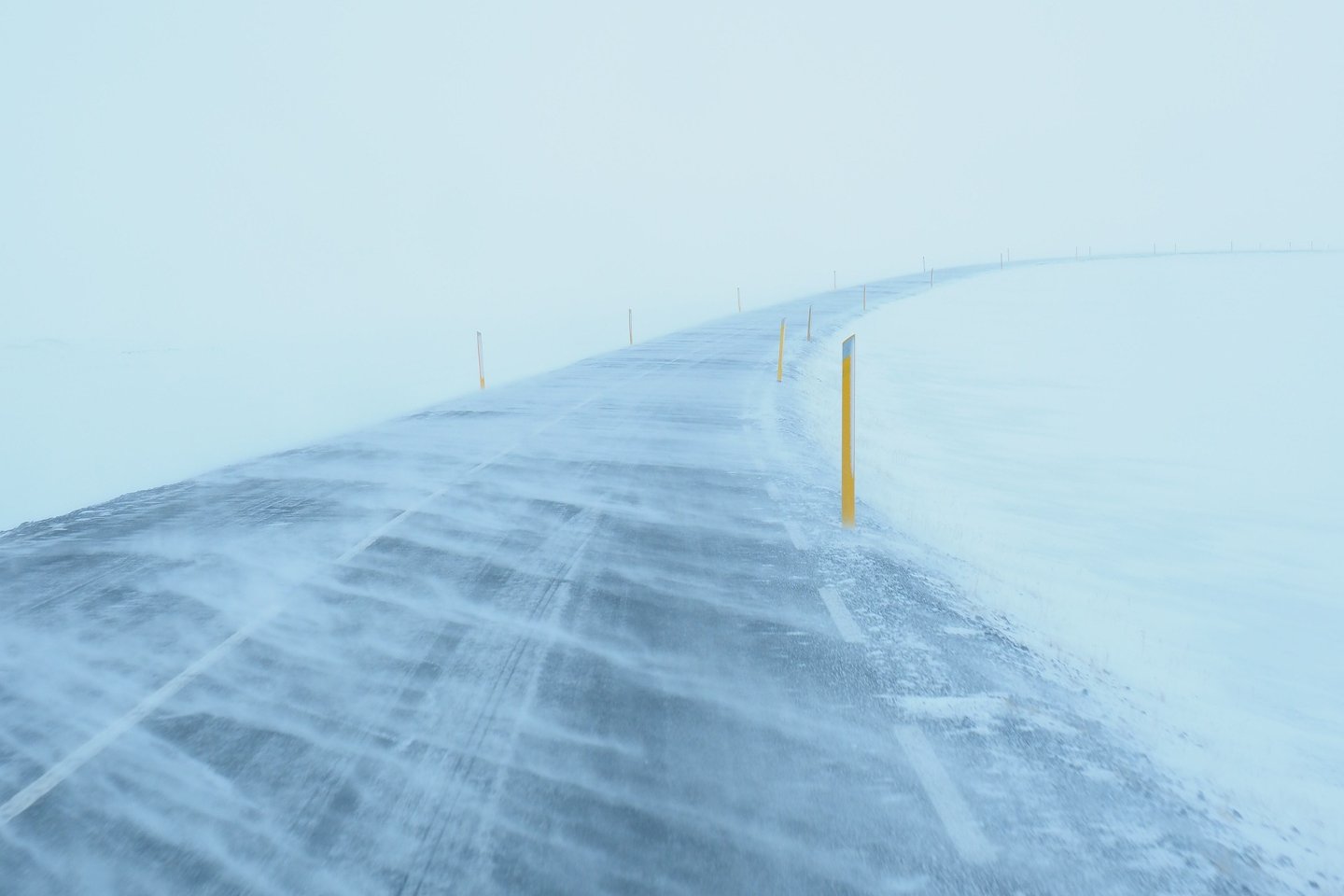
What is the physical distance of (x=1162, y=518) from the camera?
10.6 m

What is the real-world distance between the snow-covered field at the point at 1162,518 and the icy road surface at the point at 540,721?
742 millimetres

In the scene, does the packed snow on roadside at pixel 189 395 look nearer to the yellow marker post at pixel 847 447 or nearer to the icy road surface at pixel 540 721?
the icy road surface at pixel 540 721

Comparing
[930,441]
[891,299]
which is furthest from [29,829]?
[891,299]

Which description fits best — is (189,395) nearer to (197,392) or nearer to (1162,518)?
(197,392)

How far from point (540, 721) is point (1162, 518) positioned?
932cm

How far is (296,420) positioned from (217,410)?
277 centimetres

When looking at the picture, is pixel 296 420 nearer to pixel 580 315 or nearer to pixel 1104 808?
pixel 1104 808

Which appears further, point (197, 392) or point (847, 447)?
point (197, 392)

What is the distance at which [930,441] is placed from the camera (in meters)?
15.6

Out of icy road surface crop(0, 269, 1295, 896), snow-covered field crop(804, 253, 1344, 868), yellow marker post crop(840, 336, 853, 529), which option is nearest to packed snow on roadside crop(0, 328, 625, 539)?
icy road surface crop(0, 269, 1295, 896)

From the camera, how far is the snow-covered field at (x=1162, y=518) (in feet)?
15.5

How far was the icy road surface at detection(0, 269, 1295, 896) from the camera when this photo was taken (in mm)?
3236

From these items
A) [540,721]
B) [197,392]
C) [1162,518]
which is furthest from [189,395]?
[1162,518]

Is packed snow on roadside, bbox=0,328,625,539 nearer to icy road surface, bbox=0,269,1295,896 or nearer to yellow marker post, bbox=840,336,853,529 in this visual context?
icy road surface, bbox=0,269,1295,896
